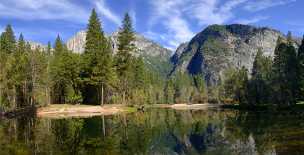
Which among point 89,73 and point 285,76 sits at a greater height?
point 89,73

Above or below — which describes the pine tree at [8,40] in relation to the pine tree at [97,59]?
above

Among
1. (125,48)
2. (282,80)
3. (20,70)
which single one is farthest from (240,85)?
(20,70)

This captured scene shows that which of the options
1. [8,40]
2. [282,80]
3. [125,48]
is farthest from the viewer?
[8,40]

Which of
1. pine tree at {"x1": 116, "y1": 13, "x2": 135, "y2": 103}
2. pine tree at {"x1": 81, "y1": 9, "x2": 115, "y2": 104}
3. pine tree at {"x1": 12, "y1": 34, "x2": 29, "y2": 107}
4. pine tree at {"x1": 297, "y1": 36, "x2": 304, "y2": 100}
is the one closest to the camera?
pine tree at {"x1": 297, "y1": 36, "x2": 304, "y2": 100}

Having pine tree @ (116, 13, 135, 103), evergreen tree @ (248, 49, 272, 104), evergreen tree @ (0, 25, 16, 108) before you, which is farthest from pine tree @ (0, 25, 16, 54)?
evergreen tree @ (248, 49, 272, 104)

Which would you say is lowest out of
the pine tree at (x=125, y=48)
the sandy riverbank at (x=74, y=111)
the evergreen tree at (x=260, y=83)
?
the sandy riverbank at (x=74, y=111)

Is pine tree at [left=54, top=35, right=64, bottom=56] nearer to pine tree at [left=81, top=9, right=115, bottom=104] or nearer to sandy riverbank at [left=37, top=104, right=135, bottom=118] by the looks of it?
pine tree at [left=81, top=9, right=115, bottom=104]

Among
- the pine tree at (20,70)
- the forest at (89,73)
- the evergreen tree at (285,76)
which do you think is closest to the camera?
A: the pine tree at (20,70)

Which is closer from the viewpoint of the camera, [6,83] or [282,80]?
[6,83]

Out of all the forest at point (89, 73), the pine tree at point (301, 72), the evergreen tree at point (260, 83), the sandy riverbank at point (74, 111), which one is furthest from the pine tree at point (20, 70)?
the evergreen tree at point (260, 83)

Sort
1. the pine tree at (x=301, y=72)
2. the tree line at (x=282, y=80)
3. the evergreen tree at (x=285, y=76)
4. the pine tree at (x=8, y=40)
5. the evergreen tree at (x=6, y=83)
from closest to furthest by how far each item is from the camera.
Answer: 1. the evergreen tree at (x=6, y=83)
2. the pine tree at (x=301, y=72)
3. the tree line at (x=282, y=80)
4. the evergreen tree at (x=285, y=76)
5. the pine tree at (x=8, y=40)

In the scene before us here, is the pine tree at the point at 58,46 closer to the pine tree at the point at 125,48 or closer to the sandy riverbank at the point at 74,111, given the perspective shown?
the pine tree at the point at 125,48

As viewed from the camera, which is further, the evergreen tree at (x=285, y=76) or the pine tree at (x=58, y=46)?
the pine tree at (x=58, y=46)

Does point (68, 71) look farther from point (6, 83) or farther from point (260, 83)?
point (260, 83)
